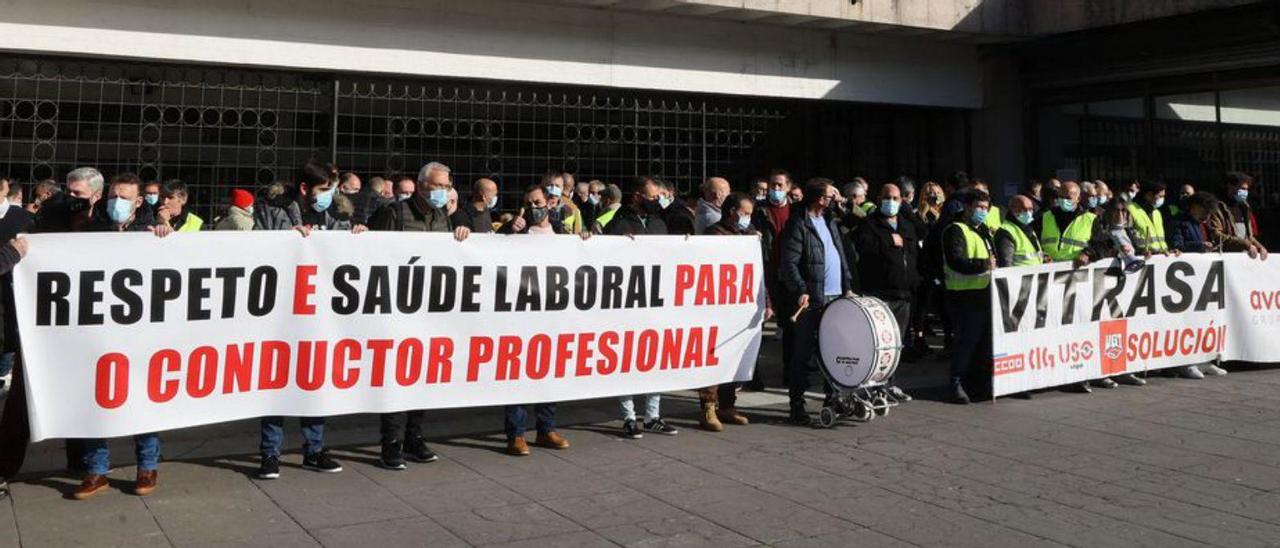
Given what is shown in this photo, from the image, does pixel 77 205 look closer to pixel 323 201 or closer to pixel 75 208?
pixel 75 208

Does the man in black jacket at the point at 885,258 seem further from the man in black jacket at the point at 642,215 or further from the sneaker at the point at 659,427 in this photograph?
the sneaker at the point at 659,427

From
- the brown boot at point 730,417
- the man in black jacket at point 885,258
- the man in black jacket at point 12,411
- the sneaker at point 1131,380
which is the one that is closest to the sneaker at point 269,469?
the man in black jacket at point 12,411

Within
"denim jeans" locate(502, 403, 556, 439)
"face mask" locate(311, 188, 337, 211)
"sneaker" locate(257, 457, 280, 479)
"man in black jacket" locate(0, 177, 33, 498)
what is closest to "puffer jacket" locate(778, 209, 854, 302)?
"denim jeans" locate(502, 403, 556, 439)

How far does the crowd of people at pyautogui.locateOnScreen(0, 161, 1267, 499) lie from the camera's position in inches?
226

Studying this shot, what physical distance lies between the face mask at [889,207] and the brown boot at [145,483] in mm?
6231

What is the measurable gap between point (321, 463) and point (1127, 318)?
7083mm

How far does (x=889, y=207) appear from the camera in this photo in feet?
29.4

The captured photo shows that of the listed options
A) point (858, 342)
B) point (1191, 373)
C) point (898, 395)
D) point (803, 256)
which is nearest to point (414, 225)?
point (803, 256)

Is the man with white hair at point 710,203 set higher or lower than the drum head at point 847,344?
higher

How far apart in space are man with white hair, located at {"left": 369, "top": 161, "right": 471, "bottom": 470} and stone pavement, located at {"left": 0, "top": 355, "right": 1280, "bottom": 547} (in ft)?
0.52

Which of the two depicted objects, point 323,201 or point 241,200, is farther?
point 241,200

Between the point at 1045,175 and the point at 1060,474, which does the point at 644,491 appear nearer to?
the point at 1060,474

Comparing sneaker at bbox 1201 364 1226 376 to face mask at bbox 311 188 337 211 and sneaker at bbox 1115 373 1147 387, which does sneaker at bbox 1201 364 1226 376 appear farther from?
face mask at bbox 311 188 337 211

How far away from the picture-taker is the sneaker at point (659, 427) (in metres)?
7.06
